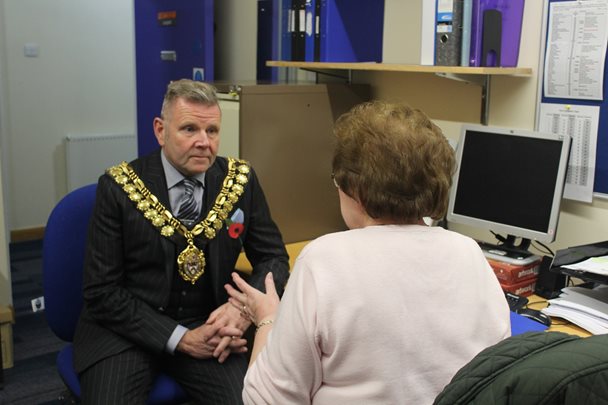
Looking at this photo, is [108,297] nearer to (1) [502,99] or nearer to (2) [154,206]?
(2) [154,206]

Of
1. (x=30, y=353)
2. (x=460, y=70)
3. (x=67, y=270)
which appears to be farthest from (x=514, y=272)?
(x=30, y=353)

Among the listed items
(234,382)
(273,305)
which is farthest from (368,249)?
(234,382)

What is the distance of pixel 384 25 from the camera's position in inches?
111

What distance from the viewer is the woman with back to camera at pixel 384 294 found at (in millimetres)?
1081

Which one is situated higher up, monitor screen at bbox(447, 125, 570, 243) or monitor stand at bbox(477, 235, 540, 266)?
monitor screen at bbox(447, 125, 570, 243)

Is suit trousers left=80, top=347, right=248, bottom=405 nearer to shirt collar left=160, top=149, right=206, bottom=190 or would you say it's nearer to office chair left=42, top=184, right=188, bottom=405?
office chair left=42, top=184, right=188, bottom=405

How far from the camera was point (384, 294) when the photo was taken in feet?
3.55

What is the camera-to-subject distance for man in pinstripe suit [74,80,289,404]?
6.10 feet

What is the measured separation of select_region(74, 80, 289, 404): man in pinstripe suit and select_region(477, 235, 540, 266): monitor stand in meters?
0.68

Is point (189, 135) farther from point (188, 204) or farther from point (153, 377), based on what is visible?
point (153, 377)

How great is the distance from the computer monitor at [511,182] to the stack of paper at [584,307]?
7.3 inches

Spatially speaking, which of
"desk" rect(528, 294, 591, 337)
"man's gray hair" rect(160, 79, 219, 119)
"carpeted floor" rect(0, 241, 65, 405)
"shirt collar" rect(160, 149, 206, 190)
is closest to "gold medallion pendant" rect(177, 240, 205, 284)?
"shirt collar" rect(160, 149, 206, 190)

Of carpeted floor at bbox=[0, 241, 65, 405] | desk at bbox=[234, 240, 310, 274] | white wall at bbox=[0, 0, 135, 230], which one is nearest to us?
desk at bbox=[234, 240, 310, 274]

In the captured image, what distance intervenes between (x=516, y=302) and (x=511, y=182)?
1.25 feet
